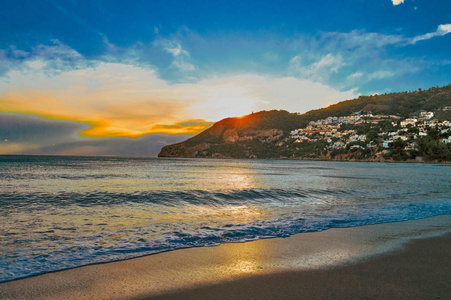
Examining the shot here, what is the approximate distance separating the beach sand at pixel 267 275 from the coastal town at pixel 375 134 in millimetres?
123124

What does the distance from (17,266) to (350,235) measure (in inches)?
305

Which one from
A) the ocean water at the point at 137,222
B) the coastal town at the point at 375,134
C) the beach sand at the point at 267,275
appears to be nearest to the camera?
the beach sand at the point at 267,275

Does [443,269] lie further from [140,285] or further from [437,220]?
[437,220]

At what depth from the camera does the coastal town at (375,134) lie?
4358 inches

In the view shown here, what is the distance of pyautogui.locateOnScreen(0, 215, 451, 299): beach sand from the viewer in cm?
375

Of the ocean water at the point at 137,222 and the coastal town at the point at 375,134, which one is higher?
the coastal town at the point at 375,134

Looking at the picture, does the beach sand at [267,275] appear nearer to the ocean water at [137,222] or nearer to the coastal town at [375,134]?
the ocean water at [137,222]

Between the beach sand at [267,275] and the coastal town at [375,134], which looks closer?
the beach sand at [267,275]

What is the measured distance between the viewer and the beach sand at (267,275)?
375cm

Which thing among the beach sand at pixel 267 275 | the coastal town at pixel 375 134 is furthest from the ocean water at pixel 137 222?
the coastal town at pixel 375 134

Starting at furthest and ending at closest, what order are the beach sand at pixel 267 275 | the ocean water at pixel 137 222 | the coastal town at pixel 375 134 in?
the coastal town at pixel 375 134, the ocean water at pixel 137 222, the beach sand at pixel 267 275

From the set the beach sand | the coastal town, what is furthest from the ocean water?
the coastal town

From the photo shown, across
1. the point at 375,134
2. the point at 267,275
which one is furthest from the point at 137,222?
the point at 375,134

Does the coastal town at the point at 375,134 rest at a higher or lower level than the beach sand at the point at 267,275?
higher
